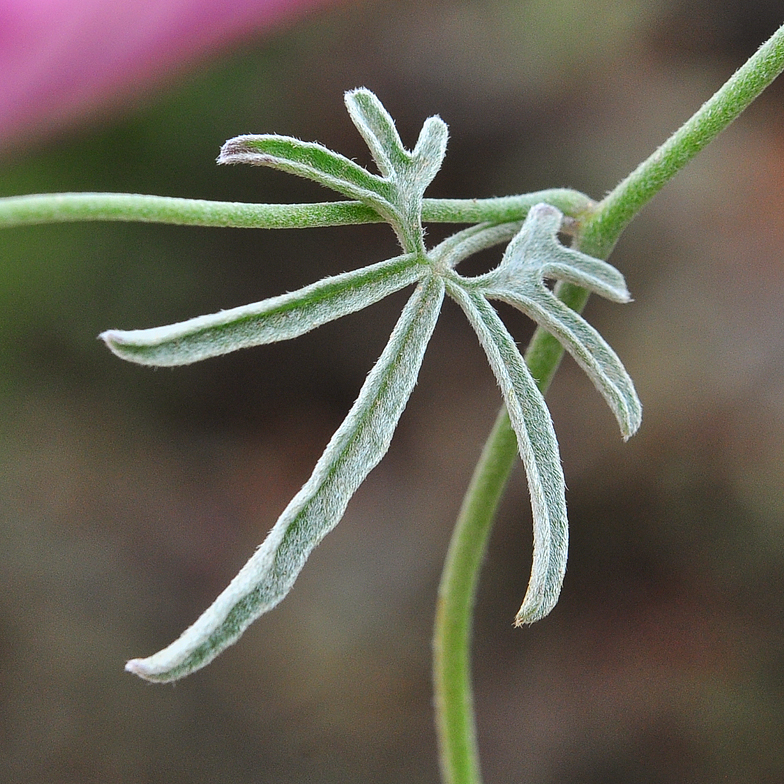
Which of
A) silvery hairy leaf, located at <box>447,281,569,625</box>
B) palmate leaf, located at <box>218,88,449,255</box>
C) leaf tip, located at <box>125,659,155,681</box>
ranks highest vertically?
palmate leaf, located at <box>218,88,449,255</box>

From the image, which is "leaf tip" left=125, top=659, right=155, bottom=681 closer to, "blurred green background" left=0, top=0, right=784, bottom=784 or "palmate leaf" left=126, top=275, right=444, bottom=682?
"palmate leaf" left=126, top=275, right=444, bottom=682

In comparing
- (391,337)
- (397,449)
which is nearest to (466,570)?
(391,337)

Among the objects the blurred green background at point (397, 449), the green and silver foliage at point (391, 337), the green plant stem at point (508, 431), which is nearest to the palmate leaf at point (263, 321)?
the green and silver foliage at point (391, 337)

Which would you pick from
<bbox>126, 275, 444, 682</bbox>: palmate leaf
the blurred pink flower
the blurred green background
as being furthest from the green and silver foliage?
the blurred green background

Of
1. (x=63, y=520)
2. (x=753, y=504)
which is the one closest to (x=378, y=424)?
(x=753, y=504)

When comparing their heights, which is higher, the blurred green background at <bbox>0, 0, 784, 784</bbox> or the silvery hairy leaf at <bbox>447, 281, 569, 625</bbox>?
the blurred green background at <bbox>0, 0, 784, 784</bbox>

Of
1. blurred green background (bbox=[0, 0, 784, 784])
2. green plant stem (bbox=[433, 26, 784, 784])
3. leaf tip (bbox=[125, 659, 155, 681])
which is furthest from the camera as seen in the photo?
blurred green background (bbox=[0, 0, 784, 784])

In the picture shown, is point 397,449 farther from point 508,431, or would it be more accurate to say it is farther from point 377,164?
point 377,164
